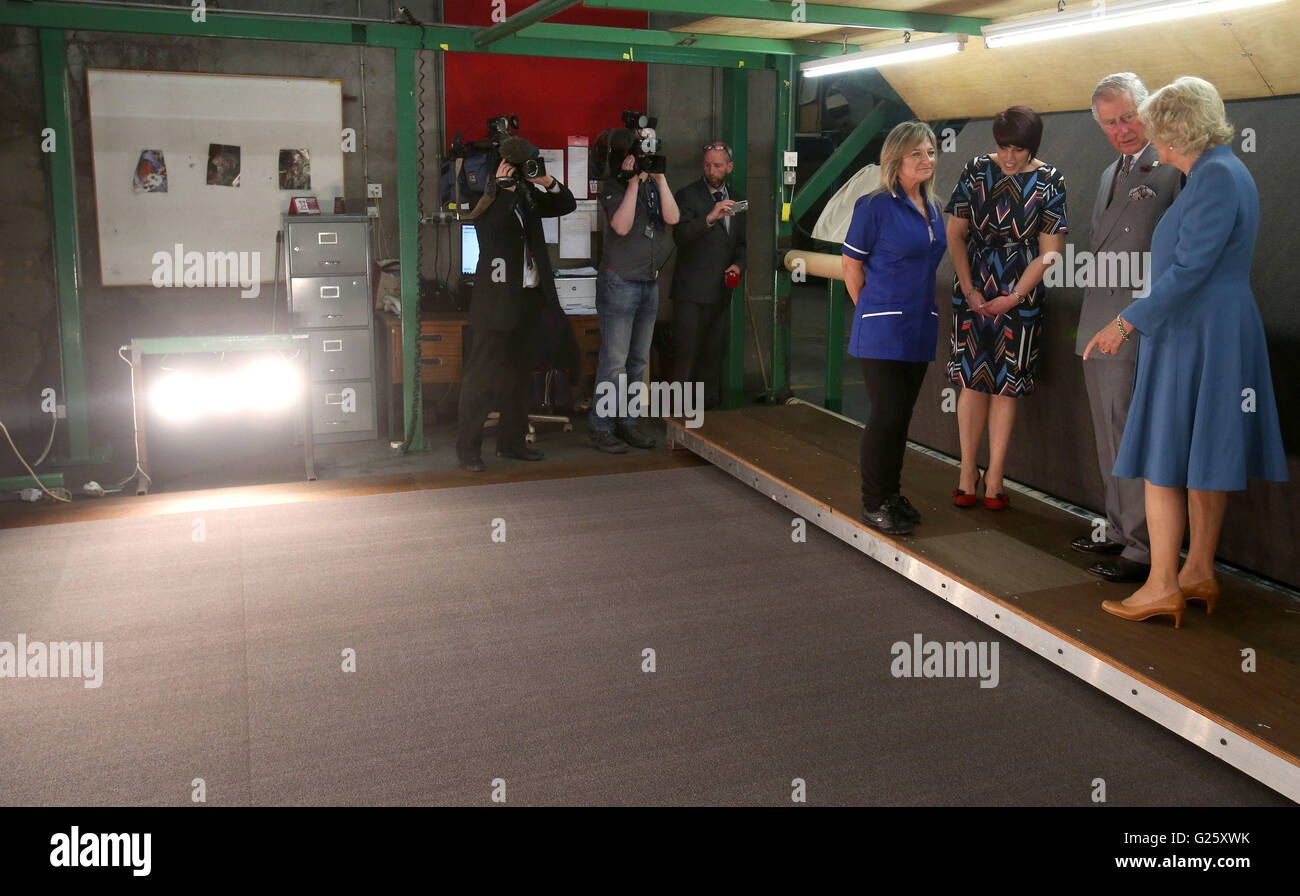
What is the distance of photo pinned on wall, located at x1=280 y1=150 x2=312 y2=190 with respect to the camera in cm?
671

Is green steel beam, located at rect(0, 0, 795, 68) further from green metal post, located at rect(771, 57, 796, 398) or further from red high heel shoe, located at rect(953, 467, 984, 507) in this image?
red high heel shoe, located at rect(953, 467, 984, 507)

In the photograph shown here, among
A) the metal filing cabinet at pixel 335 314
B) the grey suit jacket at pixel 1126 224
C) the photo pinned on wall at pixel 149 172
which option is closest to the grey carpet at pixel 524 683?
the grey suit jacket at pixel 1126 224

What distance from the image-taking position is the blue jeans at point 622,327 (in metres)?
6.02

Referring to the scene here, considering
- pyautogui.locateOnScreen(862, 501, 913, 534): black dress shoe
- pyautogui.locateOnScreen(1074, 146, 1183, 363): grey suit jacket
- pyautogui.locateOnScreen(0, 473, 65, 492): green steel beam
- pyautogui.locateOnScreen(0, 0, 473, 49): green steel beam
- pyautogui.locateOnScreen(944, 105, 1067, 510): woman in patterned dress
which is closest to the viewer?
pyautogui.locateOnScreen(1074, 146, 1183, 363): grey suit jacket

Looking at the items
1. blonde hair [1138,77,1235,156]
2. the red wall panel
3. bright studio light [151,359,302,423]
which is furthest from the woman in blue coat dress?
the red wall panel

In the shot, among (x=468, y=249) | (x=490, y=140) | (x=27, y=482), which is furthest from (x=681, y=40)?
(x=27, y=482)

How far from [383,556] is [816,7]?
3.19m

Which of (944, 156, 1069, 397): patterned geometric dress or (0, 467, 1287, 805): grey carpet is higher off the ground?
(944, 156, 1069, 397): patterned geometric dress

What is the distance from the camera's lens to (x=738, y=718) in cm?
311

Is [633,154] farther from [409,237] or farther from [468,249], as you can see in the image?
[468,249]

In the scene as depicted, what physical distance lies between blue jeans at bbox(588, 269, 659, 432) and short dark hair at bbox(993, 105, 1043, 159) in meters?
2.44

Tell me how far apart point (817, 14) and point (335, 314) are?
125 inches

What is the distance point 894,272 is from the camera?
3967 mm
